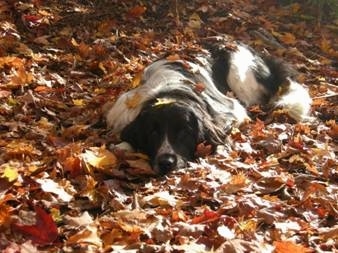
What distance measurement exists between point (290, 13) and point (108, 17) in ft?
11.4

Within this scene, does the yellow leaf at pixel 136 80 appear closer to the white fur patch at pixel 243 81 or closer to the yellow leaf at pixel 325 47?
the white fur patch at pixel 243 81

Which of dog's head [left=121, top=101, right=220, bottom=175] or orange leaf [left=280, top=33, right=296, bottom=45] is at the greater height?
dog's head [left=121, top=101, right=220, bottom=175]

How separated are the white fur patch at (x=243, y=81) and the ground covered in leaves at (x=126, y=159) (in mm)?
413

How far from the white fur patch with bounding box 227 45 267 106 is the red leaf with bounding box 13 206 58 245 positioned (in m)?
4.00

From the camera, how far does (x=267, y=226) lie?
12.6ft

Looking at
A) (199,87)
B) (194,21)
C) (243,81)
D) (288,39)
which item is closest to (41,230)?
(199,87)

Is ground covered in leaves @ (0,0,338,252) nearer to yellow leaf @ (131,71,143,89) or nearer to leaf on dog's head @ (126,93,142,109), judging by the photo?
yellow leaf @ (131,71,143,89)

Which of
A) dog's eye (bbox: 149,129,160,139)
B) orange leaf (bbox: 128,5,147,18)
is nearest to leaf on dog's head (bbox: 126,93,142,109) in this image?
dog's eye (bbox: 149,129,160,139)

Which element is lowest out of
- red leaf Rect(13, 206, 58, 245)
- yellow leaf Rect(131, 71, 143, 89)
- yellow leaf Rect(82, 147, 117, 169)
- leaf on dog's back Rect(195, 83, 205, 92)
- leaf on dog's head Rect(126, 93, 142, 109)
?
yellow leaf Rect(131, 71, 143, 89)

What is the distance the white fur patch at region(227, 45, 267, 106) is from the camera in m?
7.16

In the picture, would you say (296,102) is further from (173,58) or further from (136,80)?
(136,80)

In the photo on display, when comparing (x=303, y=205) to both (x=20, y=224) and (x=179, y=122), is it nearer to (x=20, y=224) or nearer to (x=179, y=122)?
(x=179, y=122)

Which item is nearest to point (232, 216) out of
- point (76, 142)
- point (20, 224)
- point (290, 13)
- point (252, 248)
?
point (252, 248)

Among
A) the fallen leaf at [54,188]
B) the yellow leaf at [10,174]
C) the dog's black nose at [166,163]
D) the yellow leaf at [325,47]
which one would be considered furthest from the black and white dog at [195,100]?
the yellow leaf at [325,47]
